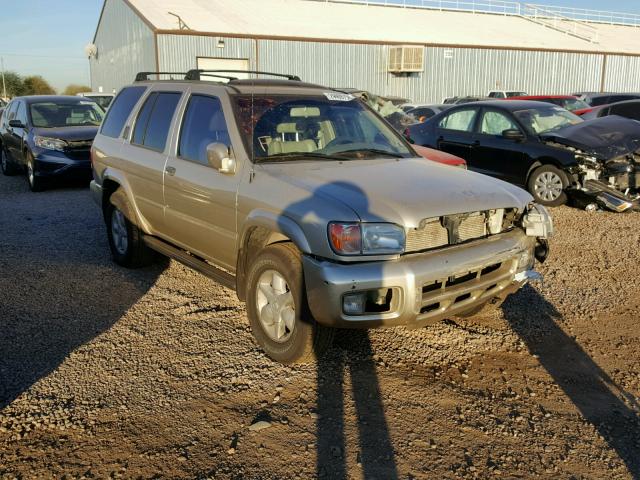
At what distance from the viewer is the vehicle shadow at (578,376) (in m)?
3.21

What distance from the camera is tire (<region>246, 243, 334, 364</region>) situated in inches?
145

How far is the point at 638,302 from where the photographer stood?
5.27 m

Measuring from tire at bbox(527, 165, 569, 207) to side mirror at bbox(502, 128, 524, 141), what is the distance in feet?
1.84

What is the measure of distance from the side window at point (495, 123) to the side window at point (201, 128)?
612 cm

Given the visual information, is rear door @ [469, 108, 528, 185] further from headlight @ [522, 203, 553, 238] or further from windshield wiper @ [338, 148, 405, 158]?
headlight @ [522, 203, 553, 238]

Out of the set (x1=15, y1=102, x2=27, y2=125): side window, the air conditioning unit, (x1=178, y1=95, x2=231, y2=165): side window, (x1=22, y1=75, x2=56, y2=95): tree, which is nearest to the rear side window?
(x1=178, y1=95, x2=231, y2=165): side window

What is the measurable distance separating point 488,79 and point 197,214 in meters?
32.7

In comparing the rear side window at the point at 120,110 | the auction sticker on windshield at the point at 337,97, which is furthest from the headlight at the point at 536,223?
the rear side window at the point at 120,110

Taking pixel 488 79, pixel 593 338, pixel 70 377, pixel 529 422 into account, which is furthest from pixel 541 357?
pixel 488 79

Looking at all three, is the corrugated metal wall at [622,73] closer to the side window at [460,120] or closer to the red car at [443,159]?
the side window at [460,120]

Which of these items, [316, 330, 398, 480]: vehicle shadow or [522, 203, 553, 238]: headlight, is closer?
[316, 330, 398, 480]: vehicle shadow

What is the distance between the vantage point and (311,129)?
473cm

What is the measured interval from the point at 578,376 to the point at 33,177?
10.3 meters

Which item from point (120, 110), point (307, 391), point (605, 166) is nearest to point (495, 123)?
point (605, 166)
